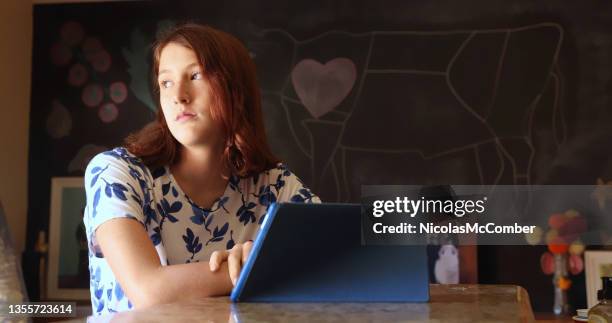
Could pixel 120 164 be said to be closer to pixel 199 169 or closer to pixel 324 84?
pixel 199 169

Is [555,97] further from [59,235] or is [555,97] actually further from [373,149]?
[59,235]

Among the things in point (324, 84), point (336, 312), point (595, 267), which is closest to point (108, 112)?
point (324, 84)

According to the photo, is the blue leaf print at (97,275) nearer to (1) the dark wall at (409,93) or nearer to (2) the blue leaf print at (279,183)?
(2) the blue leaf print at (279,183)

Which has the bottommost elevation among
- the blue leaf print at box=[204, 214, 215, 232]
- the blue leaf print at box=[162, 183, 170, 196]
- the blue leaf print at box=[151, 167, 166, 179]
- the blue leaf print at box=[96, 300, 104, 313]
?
the blue leaf print at box=[96, 300, 104, 313]

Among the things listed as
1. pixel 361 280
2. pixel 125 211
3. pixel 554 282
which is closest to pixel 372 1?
pixel 554 282

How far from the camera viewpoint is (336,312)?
25.7 inches

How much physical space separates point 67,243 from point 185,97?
2.89 metres

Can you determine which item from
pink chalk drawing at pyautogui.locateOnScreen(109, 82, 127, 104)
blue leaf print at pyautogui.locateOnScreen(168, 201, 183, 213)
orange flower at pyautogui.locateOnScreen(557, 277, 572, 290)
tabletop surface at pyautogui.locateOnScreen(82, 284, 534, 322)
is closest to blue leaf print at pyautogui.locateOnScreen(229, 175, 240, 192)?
blue leaf print at pyautogui.locateOnScreen(168, 201, 183, 213)

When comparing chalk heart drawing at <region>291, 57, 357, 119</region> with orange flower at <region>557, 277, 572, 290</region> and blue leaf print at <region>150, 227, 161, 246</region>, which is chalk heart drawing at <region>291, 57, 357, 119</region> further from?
blue leaf print at <region>150, 227, 161, 246</region>

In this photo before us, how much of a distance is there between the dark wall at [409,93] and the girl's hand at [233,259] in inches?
104

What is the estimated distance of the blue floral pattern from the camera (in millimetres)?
1104

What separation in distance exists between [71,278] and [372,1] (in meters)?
2.18

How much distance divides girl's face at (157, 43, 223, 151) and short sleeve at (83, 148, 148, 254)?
0.10m

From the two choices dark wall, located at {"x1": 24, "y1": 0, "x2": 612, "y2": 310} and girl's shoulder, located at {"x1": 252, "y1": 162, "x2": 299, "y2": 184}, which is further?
dark wall, located at {"x1": 24, "y1": 0, "x2": 612, "y2": 310}
